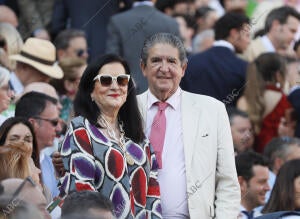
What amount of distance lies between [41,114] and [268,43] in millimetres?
5243

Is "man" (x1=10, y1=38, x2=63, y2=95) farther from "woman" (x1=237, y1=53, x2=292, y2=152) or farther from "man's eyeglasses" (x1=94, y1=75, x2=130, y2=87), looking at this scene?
"man's eyeglasses" (x1=94, y1=75, x2=130, y2=87)

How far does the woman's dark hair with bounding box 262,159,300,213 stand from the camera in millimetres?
9734

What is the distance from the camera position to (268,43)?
47.9 ft

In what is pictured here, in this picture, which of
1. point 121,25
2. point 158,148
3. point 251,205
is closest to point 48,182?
point 158,148

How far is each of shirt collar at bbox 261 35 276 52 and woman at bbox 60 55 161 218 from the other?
6.25 m

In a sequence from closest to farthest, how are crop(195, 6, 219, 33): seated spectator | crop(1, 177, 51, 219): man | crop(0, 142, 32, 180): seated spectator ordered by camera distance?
crop(1, 177, 51, 219): man → crop(0, 142, 32, 180): seated spectator → crop(195, 6, 219, 33): seated spectator

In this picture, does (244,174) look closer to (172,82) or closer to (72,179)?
(172,82)

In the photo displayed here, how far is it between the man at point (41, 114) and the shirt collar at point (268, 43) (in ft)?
16.1

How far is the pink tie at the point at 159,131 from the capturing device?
28.0 feet

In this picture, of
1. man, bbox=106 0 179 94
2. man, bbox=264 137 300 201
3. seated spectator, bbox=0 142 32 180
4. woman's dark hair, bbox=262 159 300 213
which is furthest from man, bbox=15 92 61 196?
man, bbox=264 137 300 201

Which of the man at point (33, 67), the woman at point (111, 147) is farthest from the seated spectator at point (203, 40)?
the woman at point (111, 147)

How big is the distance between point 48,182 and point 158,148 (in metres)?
1.25

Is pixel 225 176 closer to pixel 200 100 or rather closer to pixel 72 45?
pixel 200 100

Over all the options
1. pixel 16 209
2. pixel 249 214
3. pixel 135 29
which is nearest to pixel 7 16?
pixel 135 29
